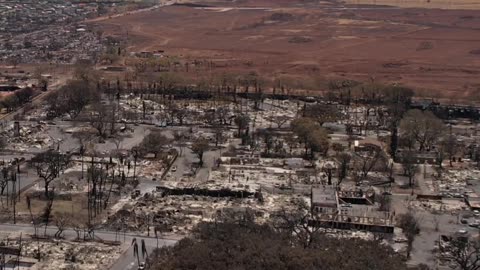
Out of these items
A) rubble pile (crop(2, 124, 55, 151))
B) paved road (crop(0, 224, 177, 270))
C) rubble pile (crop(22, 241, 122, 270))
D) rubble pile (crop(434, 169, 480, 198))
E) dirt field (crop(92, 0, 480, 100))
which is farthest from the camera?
dirt field (crop(92, 0, 480, 100))

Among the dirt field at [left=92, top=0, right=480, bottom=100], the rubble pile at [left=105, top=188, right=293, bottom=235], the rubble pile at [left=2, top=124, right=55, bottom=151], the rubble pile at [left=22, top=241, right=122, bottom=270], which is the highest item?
the dirt field at [left=92, top=0, right=480, bottom=100]

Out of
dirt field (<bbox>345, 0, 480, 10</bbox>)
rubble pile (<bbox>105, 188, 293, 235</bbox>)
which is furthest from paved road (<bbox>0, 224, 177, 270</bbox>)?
dirt field (<bbox>345, 0, 480, 10</bbox>)

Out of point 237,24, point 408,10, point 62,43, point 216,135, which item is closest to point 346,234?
point 216,135

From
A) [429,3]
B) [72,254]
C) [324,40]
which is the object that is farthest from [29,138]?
[429,3]

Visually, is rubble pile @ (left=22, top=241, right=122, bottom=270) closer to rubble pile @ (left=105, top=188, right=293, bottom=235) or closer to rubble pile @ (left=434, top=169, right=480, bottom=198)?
rubble pile @ (left=105, top=188, right=293, bottom=235)

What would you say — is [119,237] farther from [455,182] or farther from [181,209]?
[455,182]

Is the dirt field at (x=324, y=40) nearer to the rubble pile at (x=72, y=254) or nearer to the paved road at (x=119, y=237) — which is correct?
the paved road at (x=119, y=237)

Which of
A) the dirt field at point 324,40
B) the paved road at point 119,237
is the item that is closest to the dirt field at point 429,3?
the dirt field at point 324,40

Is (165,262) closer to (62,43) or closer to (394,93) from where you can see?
(394,93)
